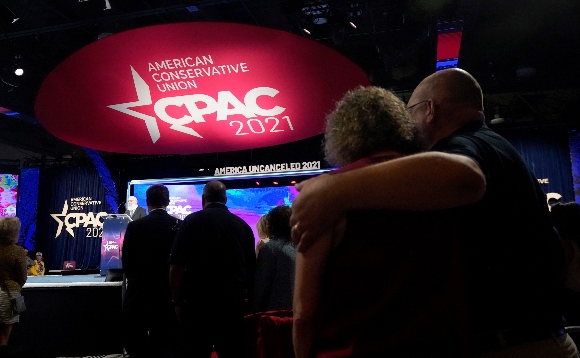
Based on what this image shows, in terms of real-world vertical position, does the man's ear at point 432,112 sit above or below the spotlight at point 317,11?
below

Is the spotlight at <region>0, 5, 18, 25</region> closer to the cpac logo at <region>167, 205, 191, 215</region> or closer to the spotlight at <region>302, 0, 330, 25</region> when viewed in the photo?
the cpac logo at <region>167, 205, 191, 215</region>

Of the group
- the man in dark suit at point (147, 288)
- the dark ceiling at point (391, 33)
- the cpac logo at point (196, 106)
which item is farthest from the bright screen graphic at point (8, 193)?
the man in dark suit at point (147, 288)

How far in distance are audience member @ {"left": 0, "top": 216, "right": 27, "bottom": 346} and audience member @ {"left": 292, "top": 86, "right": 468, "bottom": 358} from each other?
429 cm

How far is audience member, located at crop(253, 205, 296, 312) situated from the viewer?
320 centimetres

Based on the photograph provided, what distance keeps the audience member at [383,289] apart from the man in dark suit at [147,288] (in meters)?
3.16

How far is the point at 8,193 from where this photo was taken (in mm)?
13648

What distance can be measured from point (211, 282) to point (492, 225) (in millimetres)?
2549

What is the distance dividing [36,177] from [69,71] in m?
12.4

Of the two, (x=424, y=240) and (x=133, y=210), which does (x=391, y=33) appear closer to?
(x=133, y=210)

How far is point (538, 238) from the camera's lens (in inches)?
45.2

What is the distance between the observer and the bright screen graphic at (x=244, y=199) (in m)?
6.91

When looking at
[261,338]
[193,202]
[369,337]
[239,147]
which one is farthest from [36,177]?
[369,337]

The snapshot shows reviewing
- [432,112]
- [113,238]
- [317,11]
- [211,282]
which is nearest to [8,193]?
[113,238]

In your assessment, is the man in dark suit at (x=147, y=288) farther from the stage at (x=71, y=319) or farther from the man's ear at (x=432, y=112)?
the man's ear at (x=432, y=112)
